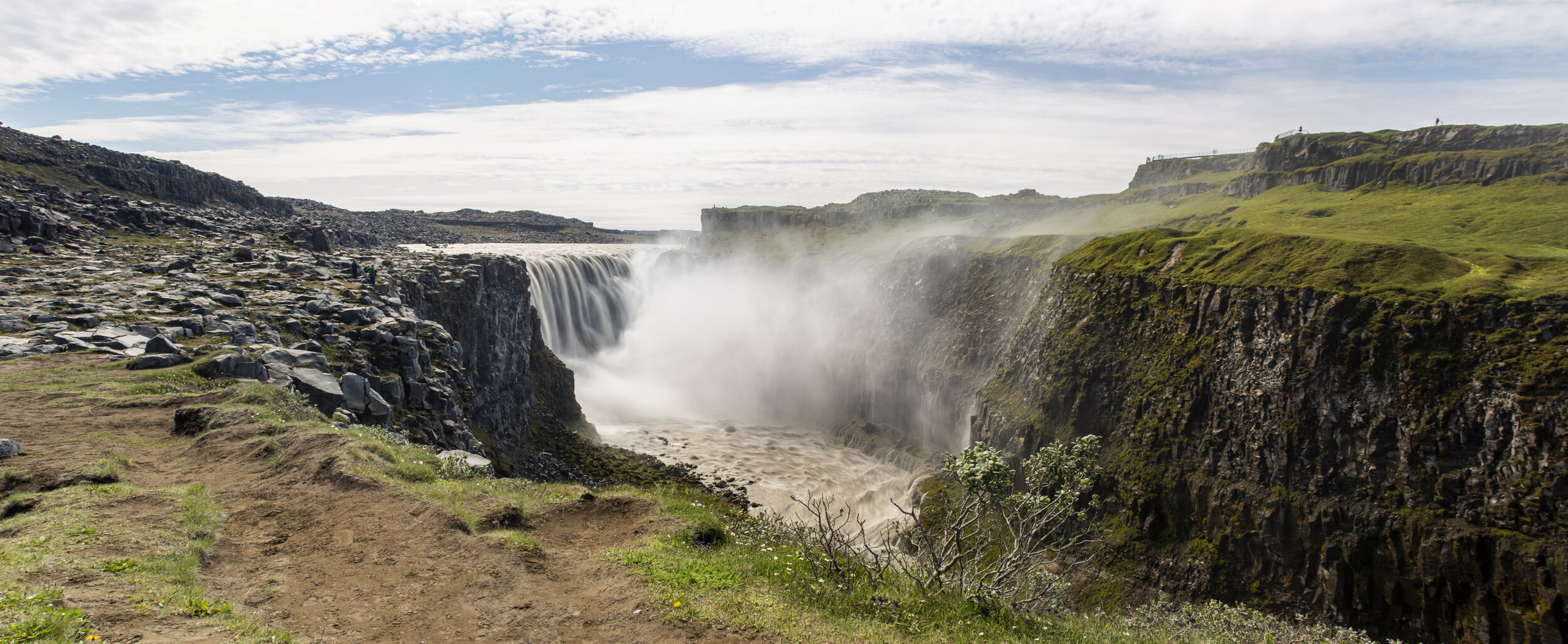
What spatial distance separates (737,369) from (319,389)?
61.1 metres

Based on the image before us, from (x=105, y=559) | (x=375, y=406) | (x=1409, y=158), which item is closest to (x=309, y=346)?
(x=375, y=406)

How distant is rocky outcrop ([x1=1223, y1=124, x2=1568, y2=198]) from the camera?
53281 mm

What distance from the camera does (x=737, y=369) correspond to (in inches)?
3127

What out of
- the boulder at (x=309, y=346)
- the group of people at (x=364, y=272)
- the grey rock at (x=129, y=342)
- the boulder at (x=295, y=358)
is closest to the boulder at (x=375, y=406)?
the boulder at (x=295, y=358)

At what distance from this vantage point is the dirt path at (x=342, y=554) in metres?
8.75

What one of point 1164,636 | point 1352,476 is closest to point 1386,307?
point 1352,476

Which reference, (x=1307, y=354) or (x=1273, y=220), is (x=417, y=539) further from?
(x=1273, y=220)

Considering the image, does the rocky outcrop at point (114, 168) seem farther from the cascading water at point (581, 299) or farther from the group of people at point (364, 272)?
the group of people at point (364, 272)

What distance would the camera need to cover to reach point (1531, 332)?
25281mm

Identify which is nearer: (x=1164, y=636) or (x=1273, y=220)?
(x=1164, y=636)

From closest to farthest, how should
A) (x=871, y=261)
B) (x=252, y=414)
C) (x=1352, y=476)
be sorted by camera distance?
(x=252, y=414) → (x=1352, y=476) → (x=871, y=261)

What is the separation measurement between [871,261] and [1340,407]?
193 feet

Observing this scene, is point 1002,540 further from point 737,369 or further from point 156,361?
point 737,369

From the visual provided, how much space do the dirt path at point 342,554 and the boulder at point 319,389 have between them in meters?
3.56
